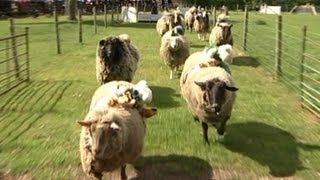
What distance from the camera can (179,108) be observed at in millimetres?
11039

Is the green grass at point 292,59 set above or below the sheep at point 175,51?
below

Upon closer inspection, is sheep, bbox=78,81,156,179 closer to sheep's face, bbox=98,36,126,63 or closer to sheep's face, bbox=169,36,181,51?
sheep's face, bbox=98,36,126,63

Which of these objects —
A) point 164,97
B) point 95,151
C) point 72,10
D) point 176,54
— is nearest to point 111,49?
point 164,97

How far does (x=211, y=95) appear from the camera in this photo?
8.06 m

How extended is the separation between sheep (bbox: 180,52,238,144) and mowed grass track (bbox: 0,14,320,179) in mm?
483

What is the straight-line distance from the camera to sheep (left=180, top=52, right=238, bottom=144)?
8.04m

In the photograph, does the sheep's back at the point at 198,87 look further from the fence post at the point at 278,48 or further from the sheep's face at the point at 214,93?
the fence post at the point at 278,48

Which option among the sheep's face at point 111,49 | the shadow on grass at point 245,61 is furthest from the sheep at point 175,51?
the sheep's face at point 111,49

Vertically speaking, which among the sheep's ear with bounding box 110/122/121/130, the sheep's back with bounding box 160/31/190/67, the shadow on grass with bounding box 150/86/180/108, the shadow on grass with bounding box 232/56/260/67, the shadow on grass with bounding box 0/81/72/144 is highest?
the sheep's ear with bounding box 110/122/121/130

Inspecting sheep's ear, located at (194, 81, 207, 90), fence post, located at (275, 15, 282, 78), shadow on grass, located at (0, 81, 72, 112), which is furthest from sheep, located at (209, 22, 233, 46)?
sheep's ear, located at (194, 81, 207, 90)

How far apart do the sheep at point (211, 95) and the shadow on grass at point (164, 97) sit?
2.09 m

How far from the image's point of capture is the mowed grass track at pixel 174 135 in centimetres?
761

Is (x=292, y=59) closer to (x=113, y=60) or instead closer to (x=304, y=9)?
(x=113, y=60)

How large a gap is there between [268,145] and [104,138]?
145 inches
